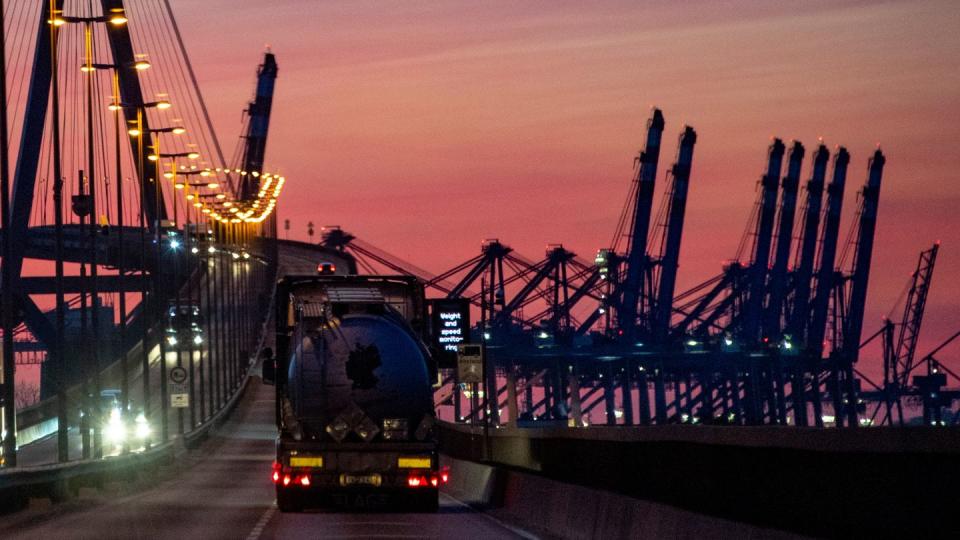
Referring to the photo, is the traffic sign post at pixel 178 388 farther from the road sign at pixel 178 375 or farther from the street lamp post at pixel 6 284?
the street lamp post at pixel 6 284

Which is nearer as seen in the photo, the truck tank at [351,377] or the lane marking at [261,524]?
the lane marking at [261,524]

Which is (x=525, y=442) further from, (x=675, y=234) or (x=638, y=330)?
(x=638, y=330)

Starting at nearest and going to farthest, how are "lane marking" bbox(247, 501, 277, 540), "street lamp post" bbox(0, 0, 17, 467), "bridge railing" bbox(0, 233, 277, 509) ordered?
"lane marking" bbox(247, 501, 277, 540) < "bridge railing" bbox(0, 233, 277, 509) < "street lamp post" bbox(0, 0, 17, 467)

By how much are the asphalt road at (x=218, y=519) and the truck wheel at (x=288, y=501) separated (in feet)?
0.56

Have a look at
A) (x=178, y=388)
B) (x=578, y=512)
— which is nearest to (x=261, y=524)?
(x=578, y=512)

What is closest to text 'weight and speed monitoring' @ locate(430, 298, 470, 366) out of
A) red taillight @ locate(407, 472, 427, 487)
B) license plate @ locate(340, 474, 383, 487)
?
red taillight @ locate(407, 472, 427, 487)

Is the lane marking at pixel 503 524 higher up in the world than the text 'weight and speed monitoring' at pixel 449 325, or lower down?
lower down

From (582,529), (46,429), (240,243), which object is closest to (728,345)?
(240,243)

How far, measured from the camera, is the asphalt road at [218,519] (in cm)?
2984

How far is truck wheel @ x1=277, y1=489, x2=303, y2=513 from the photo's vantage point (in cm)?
3491

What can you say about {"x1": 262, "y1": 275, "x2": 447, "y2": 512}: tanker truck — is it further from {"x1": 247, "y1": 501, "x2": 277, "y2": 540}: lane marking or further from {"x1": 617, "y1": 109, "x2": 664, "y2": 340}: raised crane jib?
{"x1": 617, "y1": 109, "x2": 664, "y2": 340}: raised crane jib

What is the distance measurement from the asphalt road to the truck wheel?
0.56 ft

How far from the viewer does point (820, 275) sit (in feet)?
604

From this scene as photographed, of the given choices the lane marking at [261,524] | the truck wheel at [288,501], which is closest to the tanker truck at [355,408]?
the truck wheel at [288,501]
